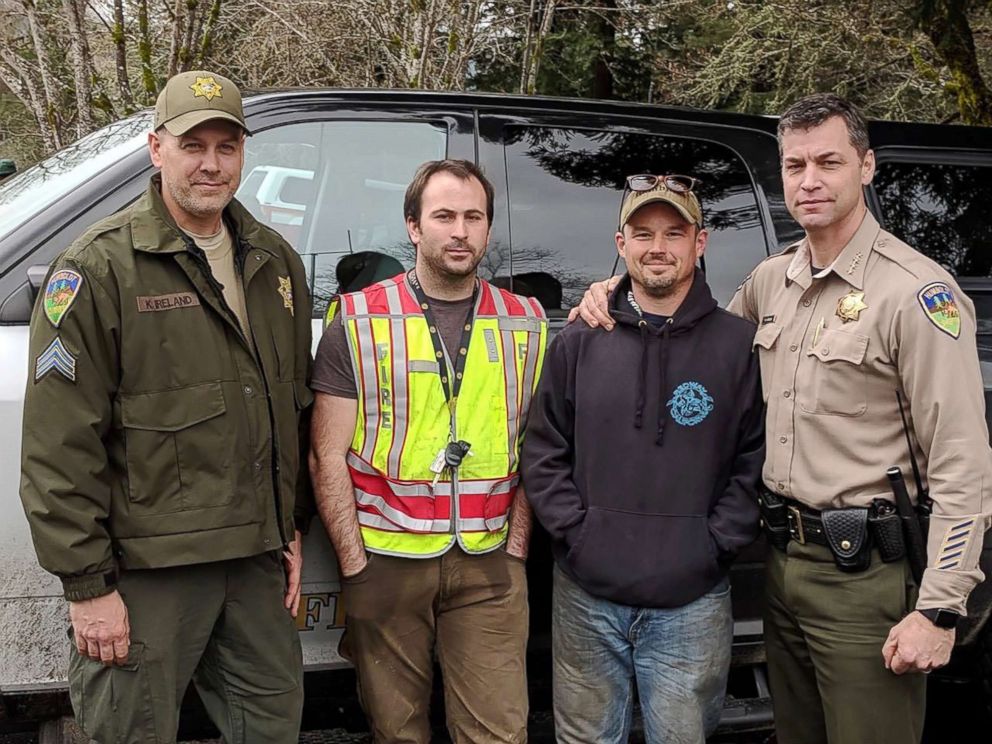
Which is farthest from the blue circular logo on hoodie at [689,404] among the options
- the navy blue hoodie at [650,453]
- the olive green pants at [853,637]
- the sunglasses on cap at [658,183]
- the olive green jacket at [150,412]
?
the olive green jacket at [150,412]

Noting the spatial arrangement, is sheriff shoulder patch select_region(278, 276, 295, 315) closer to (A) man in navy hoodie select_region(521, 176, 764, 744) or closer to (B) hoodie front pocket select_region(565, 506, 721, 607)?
(A) man in navy hoodie select_region(521, 176, 764, 744)

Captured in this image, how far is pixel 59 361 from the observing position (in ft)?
6.95

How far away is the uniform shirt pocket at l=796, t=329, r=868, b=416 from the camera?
239 centimetres

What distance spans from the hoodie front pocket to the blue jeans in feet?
0.20

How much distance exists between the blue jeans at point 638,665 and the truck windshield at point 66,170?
1.63 m

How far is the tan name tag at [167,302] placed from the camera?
2.21m

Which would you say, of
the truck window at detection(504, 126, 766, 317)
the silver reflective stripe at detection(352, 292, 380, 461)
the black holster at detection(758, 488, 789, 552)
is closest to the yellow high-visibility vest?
the silver reflective stripe at detection(352, 292, 380, 461)

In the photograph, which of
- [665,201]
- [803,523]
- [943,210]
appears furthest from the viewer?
[943,210]

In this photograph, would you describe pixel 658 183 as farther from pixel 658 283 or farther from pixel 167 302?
pixel 167 302

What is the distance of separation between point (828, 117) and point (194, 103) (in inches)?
59.2

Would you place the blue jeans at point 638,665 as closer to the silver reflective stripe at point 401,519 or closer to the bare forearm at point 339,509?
the silver reflective stripe at point 401,519

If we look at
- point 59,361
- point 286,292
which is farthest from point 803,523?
point 59,361

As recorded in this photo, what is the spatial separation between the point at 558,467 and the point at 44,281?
1260 millimetres

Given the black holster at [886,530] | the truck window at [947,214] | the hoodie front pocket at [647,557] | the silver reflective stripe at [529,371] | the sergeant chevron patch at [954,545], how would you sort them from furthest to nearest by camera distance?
the truck window at [947,214]
the silver reflective stripe at [529,371]
the hoodie front pocket at [647,557]
the black holster at [886,530]
the sergeant chevron patch at [954,545]
